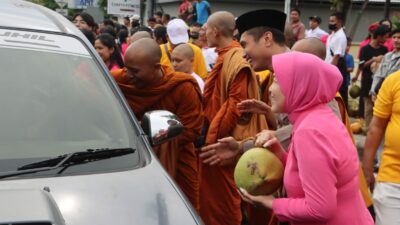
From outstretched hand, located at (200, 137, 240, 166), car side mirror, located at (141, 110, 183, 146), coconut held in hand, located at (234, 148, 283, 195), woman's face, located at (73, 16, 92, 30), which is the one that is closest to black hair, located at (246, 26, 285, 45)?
outstretched hand, located at (200, 137, 240, 166)

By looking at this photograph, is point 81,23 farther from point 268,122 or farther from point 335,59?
point 268,122

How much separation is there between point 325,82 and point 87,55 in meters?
1.33

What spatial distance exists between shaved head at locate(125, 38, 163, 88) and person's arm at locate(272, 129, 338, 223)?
1.94 meters

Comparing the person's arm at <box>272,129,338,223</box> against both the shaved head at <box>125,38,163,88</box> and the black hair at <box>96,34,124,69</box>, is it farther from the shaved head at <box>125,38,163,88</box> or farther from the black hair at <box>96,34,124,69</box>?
the black hair at <box>96,34,124,69</box>

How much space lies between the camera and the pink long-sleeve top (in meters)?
2.74

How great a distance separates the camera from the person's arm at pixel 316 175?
8.93 feet

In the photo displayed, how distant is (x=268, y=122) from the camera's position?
507cm

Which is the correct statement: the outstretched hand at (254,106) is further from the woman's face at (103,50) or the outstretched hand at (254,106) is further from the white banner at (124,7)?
the white banner at (124,7)

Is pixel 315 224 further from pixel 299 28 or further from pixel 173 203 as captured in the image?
pixel 299 28

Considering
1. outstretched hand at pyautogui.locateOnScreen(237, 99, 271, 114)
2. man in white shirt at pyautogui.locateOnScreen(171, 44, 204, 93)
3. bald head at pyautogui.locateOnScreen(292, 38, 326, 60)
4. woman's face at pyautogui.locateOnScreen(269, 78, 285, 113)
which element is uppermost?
bald head at pyautogui.locateOnScreen(292, 38, 326, 60)

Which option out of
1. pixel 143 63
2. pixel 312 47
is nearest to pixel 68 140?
pixel 143 63

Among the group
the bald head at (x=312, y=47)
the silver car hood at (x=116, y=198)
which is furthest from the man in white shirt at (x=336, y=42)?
the silver car hood at (x=116, y=198)

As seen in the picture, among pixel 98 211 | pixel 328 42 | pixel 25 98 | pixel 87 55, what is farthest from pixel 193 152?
pixel 328 42

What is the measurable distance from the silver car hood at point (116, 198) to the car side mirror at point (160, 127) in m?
0.56
